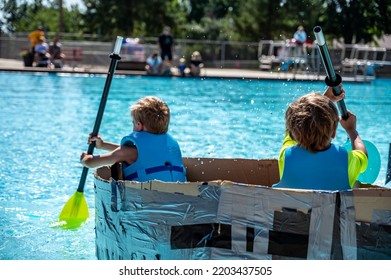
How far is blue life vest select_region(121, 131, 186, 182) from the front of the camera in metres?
4.31

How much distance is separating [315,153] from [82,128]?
27.0 feet

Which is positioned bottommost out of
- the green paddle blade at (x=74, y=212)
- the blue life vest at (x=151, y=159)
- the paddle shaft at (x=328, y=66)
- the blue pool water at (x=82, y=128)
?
the blue pool water at (x=82, y=128)

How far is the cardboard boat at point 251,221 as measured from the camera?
3469 mm

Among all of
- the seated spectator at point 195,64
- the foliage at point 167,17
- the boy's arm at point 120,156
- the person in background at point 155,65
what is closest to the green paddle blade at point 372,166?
the boy's arm at point 120,156

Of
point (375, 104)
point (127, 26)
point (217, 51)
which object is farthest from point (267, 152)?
point (127, 26)

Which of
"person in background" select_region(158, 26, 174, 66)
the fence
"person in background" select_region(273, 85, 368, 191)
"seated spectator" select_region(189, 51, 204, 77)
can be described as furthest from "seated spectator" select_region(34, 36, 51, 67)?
"person in background" select_region(273, 85, 368, 191)

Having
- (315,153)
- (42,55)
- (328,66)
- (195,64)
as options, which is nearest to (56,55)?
Answer: (42,55)

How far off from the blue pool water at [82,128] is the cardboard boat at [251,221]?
4.92 feet

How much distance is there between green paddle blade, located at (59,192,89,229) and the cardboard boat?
2022 mm

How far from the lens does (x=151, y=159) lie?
14.1 feet

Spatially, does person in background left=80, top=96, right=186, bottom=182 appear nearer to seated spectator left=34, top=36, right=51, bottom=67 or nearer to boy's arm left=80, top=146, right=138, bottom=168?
boy's arm left=80, top=146, right=138, bottom=168

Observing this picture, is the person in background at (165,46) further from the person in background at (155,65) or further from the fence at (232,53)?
the fence at (232,53)

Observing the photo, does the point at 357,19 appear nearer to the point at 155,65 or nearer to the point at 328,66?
the point at 155,65
